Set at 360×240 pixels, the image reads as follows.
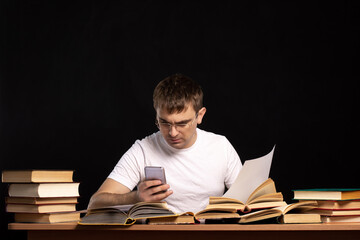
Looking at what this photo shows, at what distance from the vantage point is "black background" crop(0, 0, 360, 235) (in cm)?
344

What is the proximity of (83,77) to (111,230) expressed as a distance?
2075mm

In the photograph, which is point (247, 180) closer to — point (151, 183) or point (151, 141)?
point (151, 183)

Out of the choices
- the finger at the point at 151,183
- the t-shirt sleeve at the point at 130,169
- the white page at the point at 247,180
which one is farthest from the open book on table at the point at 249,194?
the t-shirt sleeve at the point at 130,169

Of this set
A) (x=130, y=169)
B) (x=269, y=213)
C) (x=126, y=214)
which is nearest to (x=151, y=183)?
(x=126, y=214)

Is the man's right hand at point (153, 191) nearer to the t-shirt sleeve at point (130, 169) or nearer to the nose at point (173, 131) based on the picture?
the nose at point (173, 131)

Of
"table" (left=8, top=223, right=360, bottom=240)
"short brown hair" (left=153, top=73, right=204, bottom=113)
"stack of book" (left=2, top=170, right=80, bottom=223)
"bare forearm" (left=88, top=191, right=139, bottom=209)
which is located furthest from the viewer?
"short brown hair" (left=153, top=73, right=204, bottom=113)

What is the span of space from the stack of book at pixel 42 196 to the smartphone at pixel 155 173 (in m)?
0.30

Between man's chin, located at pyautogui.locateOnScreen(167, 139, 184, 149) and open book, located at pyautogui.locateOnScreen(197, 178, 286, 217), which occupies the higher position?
man's chin, located at pyautogui.locateOnScreen(167, 139, 184, 149)

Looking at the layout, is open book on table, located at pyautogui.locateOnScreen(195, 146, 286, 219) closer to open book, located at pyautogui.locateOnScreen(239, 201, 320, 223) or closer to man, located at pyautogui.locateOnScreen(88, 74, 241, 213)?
open book, located at pyautogui.locateOnScreen(239, 201, 320, 223)

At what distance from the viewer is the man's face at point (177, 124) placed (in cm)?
235

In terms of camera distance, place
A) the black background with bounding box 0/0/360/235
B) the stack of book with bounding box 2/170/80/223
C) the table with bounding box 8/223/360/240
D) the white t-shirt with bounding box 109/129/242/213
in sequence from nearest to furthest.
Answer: the table with bounding box 8/223/360/240 < the stack of book with bounding box 2/170/80/223 < the white t-shirt with bounding box 109/129/242/213 < the black background with bounding box 0/0/360/235

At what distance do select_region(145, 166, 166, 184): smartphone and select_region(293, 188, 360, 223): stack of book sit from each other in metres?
0.56

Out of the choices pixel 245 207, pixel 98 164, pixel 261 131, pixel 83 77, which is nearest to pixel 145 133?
pixel 98 164

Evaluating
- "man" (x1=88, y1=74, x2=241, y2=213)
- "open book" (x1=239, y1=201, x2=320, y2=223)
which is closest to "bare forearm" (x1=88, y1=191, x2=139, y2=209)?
"man" (x1=88, y1=74, x2=241, y2=213)
